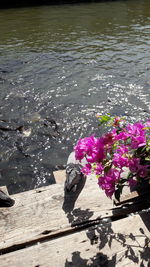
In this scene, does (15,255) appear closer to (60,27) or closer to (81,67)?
(81,67)

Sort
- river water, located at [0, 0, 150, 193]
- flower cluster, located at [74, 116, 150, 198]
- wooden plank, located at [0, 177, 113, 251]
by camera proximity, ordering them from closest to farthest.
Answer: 1. flower cluster, located at [74, 116, 150, 198]
2. wooden plank, located at [0, 177, 113, 251]
3. river water, located at [0, 0, 150, 193]

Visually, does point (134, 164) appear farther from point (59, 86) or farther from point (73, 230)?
point (59, 86)

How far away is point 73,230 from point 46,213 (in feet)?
1.19

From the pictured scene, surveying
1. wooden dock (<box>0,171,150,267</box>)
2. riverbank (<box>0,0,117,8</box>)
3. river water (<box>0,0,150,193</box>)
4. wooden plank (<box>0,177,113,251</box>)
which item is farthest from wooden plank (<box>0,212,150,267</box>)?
riverbank (<box>0,0,117,8</box>)

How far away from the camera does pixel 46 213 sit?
2723mm

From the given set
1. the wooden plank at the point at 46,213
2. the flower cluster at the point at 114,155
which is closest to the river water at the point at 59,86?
the wooden plank at the point at 46,213

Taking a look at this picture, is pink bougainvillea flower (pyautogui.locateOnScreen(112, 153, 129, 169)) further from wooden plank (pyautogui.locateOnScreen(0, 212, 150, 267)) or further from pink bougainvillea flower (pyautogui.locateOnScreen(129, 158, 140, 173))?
wooden plank (pyautogui.locateOnScreen(0, 212, 150, 267))

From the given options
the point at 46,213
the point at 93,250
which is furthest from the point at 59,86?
the point at 93,250

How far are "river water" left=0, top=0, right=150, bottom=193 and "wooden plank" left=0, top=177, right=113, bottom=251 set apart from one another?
153cm

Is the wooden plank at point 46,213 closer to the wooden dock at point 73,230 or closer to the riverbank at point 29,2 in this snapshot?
the wooden dock at point 73,230

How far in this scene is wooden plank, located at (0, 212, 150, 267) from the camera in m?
2.14

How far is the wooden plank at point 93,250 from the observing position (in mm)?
2137

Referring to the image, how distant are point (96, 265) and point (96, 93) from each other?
570 cm

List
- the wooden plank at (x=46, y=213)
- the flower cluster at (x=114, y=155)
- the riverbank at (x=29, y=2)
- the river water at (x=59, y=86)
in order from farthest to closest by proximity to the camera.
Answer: the riverbank at (x=29, y=2)
the river water at (x=59, y=86)
the wooden plank at (x=46, y=213)
the flower cluster at (x=114, y=155)
